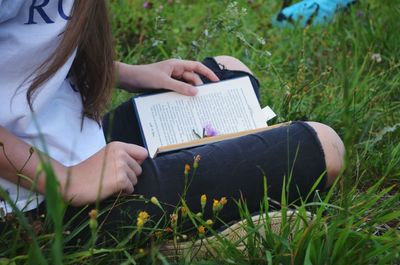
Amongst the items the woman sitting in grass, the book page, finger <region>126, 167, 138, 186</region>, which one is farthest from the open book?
finger <region>126, 167, 138, 186</region>

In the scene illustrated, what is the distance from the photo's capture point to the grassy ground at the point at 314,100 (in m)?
1.28

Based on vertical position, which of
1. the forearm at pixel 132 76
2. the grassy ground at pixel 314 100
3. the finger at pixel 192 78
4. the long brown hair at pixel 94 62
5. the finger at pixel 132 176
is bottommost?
the grassy ground at pixel 314 100

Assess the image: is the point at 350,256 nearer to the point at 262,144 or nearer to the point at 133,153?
the point at 262,144

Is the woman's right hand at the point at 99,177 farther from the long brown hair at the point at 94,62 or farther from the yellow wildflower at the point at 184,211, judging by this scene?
the long brown hair at the point at 94,62

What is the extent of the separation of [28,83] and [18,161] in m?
0.17

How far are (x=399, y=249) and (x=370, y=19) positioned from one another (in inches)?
68.8

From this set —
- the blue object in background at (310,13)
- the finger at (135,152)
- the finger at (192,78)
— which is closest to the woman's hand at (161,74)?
the finger at (192,78)

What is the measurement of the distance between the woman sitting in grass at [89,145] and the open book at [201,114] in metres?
0.14

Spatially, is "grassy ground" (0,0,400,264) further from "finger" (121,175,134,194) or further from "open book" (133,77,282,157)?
"open book" (133,77,282,157)

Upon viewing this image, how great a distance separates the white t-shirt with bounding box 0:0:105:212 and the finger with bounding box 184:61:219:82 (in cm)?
46

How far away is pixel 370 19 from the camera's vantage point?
2.82 meters

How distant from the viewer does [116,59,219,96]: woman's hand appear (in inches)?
72.5

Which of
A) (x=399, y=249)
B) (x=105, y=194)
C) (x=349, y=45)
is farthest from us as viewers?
(x=349, y=45)

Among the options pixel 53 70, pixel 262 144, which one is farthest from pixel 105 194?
pixel 262 144
